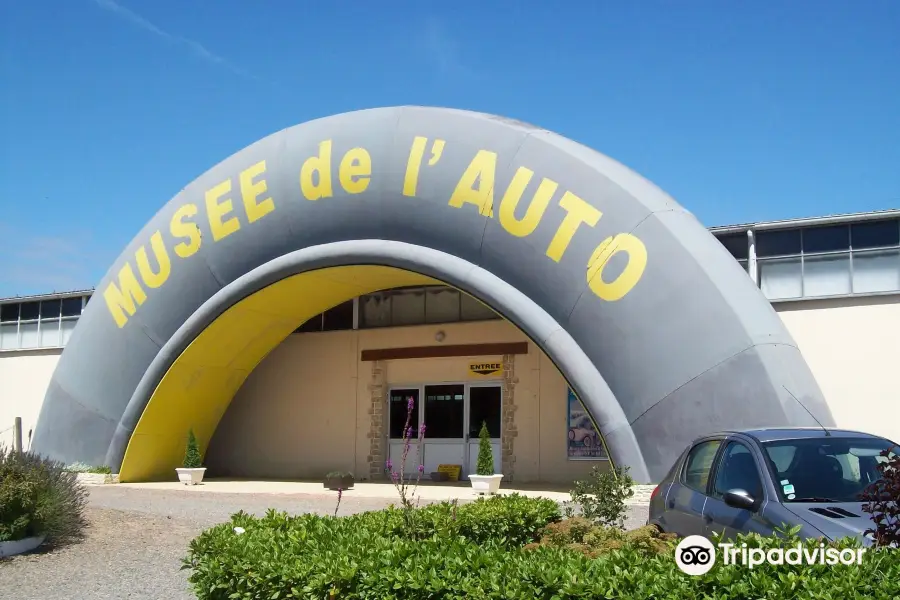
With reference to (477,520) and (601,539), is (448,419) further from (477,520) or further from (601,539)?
(601,539)

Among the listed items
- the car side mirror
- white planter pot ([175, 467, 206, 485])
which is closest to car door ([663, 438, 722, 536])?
the car side mirror

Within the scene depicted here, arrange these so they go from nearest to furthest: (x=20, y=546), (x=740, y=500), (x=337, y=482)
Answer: (x=740, y=500) < (x=20, y=546) < (x=337, y=482)

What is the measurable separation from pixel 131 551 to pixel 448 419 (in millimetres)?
11372

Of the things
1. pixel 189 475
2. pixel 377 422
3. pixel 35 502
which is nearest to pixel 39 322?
pixel 189 475

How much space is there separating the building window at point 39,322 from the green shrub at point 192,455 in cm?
878

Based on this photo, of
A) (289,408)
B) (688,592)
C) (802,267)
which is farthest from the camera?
(289,408)

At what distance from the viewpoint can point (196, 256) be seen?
706 inches

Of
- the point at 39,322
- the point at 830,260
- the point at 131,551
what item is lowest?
the point at 131,551

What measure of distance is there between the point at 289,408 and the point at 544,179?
1088 cm

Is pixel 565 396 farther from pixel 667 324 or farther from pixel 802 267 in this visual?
pixel 667 324

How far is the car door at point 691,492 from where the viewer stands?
6773mm

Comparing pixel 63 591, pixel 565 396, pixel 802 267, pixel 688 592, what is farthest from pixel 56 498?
pixel 802 267

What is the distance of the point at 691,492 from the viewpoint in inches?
277

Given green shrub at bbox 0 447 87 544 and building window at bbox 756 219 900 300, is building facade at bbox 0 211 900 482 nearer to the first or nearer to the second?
building window at bbox 756 219 900 300
